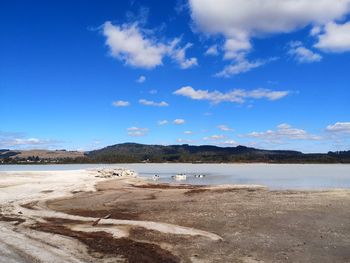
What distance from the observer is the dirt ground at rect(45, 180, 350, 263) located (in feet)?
57.5

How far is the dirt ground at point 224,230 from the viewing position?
1752 centimetres

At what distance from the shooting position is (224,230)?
74.5 ft

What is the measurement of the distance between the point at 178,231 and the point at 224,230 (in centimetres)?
231

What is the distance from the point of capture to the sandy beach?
1736 cm

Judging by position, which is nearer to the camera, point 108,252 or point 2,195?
point 108,252

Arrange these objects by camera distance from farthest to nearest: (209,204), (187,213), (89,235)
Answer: (209,204)
(187,213)
(89,235)

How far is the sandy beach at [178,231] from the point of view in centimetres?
1736

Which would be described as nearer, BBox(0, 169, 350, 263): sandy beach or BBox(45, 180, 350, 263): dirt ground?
BBox(0, 169, 350, 263): sandy beach

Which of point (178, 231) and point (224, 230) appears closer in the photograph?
point (178, 231)

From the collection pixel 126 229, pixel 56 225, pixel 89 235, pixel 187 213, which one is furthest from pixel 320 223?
pixel 56 225

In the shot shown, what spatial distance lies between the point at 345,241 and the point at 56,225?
46.6 feet

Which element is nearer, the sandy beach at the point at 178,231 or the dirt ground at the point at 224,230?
the sandy beach at the point at 178,231

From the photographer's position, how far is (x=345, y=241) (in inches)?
782

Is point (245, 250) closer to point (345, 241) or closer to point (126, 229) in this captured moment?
point (345, 241)
